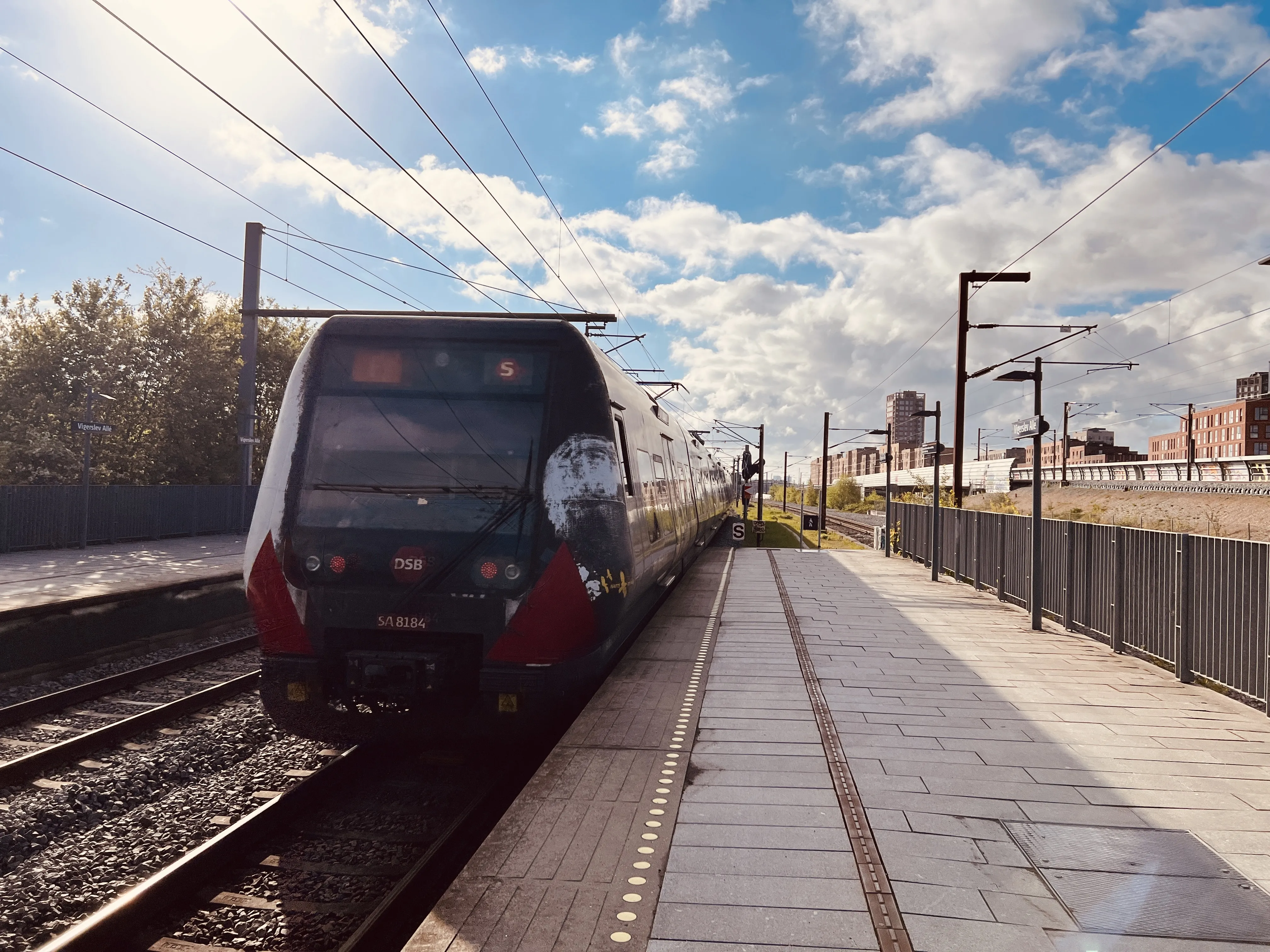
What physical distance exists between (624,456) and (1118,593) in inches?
249

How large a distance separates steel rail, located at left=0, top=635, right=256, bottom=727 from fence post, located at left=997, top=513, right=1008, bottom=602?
36.7 ft

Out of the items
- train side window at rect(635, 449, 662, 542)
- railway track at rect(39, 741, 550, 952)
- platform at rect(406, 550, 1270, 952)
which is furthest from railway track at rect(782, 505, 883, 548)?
railway track at rect(39, 741, 550, 952)

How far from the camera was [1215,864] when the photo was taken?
147 inches

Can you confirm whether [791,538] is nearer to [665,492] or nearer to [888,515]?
[888,515]

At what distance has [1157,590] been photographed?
8367 mm

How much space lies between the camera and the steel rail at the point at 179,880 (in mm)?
3477

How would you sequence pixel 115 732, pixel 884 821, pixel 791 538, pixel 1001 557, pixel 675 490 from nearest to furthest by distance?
pixel 884 821 < pixel 115 732 < pixel 675 490 < pixel 1001 557 < pixel 791 538

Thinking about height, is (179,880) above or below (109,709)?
above

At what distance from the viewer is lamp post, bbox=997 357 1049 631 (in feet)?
35.3

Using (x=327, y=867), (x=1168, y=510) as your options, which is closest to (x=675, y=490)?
(x=327, y=867)

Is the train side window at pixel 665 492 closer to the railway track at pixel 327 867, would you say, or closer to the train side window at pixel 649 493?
the train side window at pixel 649 493

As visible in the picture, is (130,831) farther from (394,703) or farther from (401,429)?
(401,429)

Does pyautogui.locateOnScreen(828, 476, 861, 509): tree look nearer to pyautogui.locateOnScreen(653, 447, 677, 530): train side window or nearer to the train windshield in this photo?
pyautogui.locateOnScreen(653, 447, 677, 530): train side window

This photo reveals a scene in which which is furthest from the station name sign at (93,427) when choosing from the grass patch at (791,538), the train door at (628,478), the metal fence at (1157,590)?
the grass patch at (791,538)
